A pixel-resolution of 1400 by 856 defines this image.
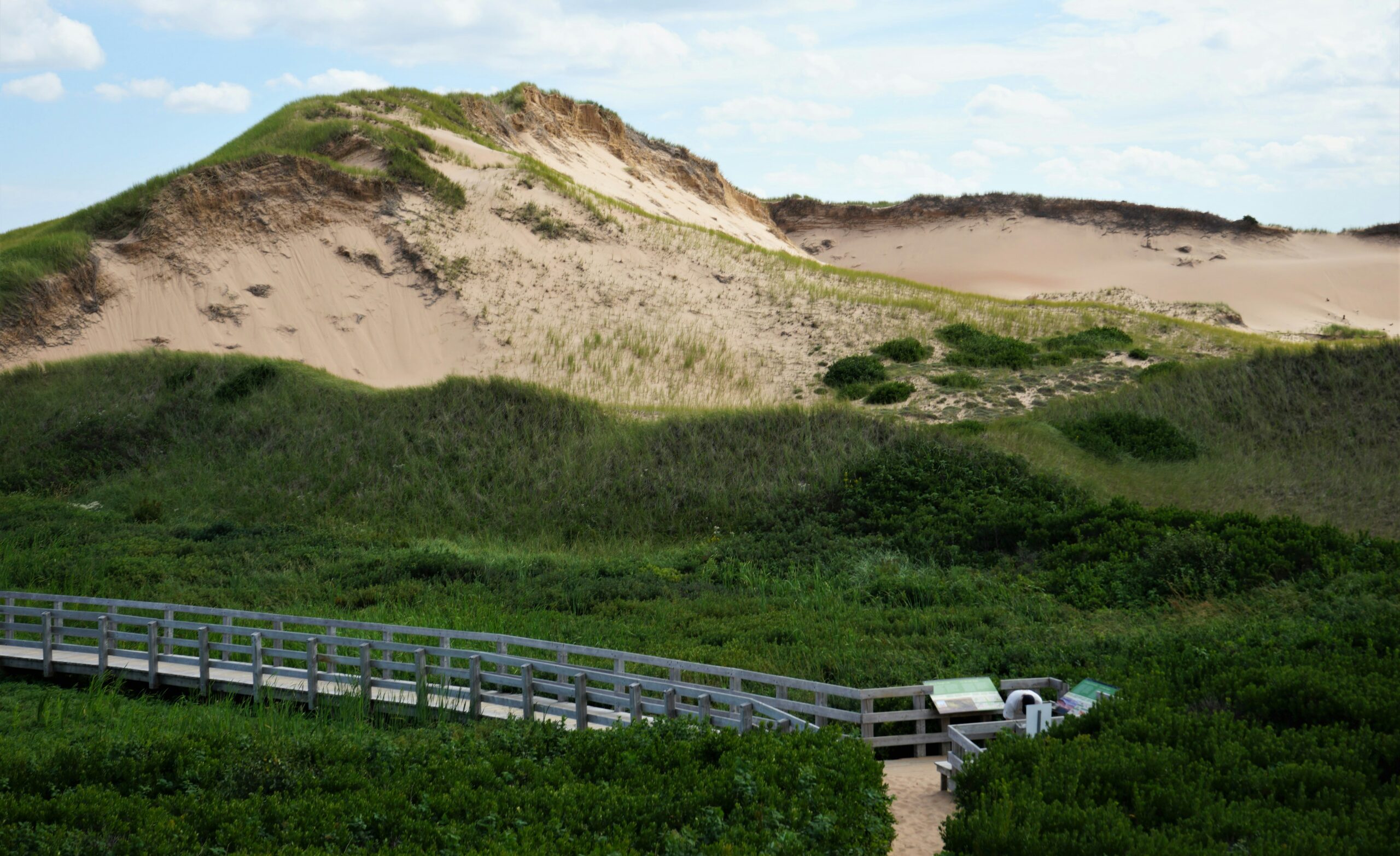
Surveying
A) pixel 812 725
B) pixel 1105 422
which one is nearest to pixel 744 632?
pixel 812 725

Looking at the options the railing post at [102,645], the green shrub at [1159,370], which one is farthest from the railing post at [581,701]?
the green shrub at [1159,370]

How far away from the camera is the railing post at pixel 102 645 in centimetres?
1339

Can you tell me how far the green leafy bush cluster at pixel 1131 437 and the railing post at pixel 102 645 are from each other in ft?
65.5

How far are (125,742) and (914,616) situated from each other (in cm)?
980

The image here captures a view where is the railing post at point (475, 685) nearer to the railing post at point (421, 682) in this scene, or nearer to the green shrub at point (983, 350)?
the railing post at point (421, 682)

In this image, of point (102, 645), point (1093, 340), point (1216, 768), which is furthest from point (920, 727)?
point (1093, 340)

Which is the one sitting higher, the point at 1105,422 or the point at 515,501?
the point at 1105,422

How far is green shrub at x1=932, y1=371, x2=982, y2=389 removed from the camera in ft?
90.1

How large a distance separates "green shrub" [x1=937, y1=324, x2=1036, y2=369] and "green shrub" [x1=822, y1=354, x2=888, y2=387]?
242 cm

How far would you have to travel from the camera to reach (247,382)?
29.1 meters

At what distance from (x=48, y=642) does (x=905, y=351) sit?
78.1ft

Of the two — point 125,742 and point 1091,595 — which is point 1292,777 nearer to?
point 1091,595

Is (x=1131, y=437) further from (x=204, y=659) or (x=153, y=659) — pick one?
(x=153, y=659)

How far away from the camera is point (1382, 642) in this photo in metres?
9.68
